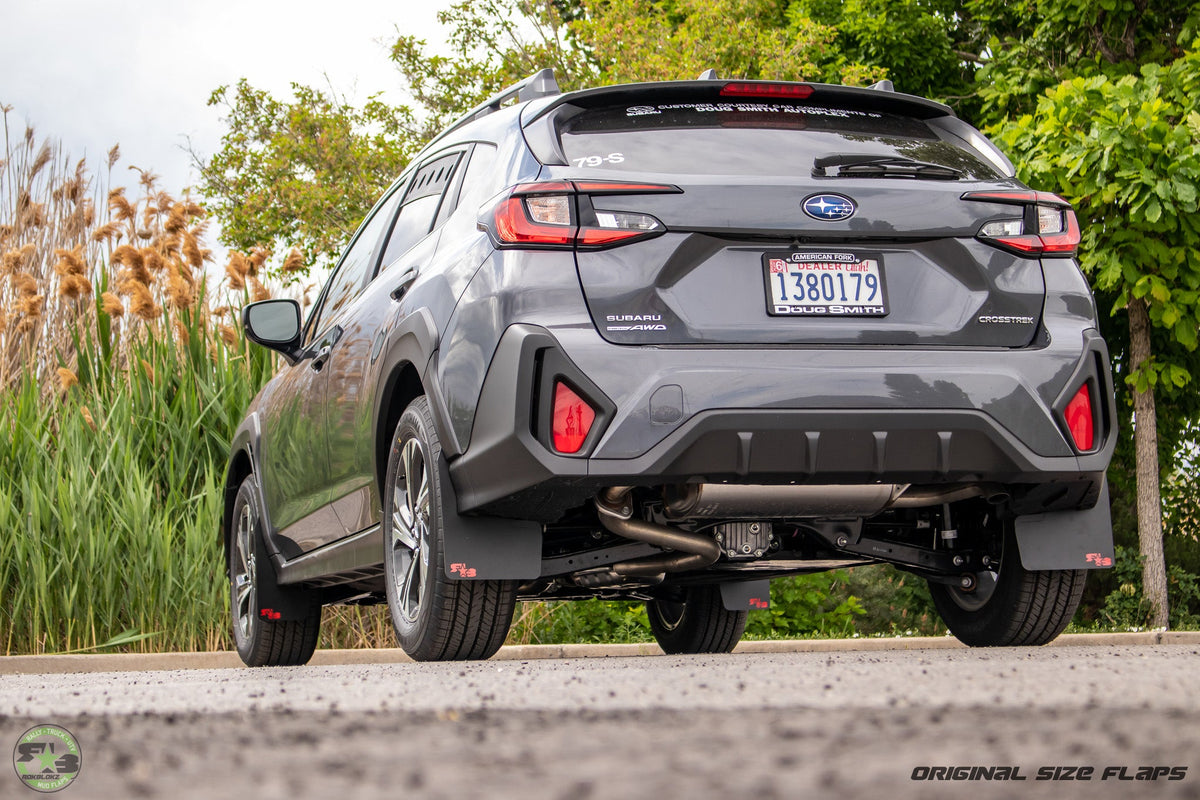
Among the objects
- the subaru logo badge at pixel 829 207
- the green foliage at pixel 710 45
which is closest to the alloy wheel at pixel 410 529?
the subaru logo badge at pixel 829 207

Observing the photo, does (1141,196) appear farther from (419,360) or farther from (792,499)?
(419,360)

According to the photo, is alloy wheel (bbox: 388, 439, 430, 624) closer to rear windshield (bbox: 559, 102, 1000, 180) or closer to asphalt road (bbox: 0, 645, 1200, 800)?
rear windshield (bbox: 559, 102, 1000, 180)

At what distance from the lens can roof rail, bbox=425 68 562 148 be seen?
481 cm

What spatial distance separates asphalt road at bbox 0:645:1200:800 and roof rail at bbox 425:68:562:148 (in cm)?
291

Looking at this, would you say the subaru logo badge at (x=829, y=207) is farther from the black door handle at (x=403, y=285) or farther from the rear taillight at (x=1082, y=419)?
the black door handle at (x=403, y=285)

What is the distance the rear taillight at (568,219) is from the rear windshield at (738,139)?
199 mm

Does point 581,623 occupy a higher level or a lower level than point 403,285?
lower

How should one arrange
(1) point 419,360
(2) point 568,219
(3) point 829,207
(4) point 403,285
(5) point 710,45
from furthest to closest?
(5) point 710,45 → (4) point 403,285 → (1) point 419,360 → (3) point 829,207 → (2) point 568,219

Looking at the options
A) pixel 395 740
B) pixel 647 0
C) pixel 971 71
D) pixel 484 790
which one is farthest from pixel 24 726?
pixel 971 71

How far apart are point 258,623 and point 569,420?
10.6 ft

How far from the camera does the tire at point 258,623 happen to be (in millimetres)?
6535

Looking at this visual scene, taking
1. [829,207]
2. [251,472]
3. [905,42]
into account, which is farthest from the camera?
[905,42]

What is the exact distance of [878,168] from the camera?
4375 mm

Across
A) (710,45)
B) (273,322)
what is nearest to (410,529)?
(273,322)
